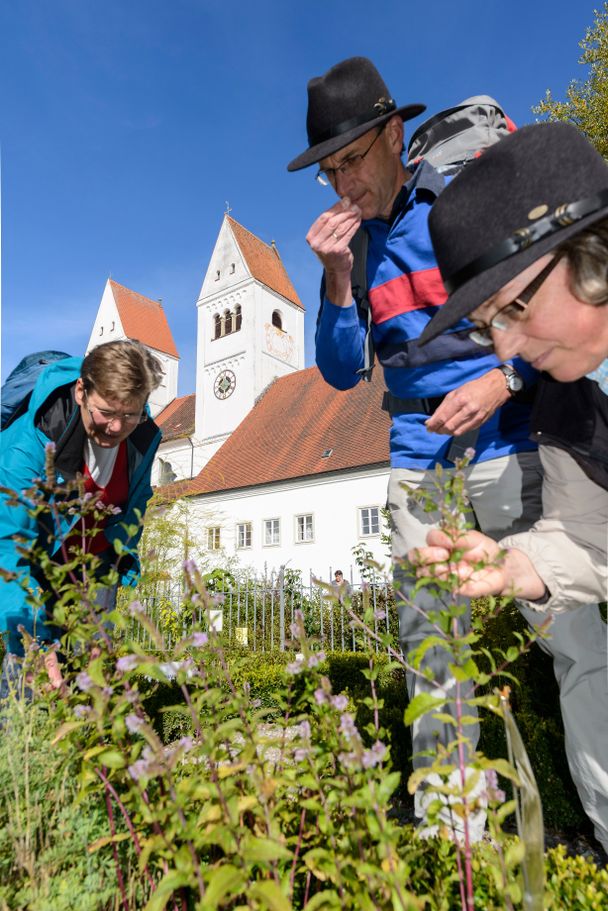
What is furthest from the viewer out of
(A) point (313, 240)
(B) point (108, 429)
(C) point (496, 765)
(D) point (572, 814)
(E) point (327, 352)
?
(D) point (572, 814)

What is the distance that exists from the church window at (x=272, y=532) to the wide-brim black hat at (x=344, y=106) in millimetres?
24977

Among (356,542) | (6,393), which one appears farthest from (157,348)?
(6,393)

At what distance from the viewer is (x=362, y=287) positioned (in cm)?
276

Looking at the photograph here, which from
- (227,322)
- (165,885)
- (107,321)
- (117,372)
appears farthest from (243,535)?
(107,321)

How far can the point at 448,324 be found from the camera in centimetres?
146

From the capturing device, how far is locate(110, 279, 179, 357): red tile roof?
171 ft

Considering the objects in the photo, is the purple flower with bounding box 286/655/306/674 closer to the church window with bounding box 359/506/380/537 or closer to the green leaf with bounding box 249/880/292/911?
the green leaf with bounding box 249/880/292/911

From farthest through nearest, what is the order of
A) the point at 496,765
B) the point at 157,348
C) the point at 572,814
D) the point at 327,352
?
the point at 157,348 < the point at 572,814 < the point at 327,352 < the point at 496,765

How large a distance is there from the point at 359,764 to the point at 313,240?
6.23 ft

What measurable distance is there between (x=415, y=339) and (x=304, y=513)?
78.7 feet

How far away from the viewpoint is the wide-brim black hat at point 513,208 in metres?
1.37

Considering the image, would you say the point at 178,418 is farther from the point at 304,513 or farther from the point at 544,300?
the point at 544,300

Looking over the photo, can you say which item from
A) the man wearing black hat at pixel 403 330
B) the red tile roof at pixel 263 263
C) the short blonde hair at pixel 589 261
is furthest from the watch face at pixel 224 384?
the short blonde hair at pixel 589 261

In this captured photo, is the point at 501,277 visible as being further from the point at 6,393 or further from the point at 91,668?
the point at 6,393
